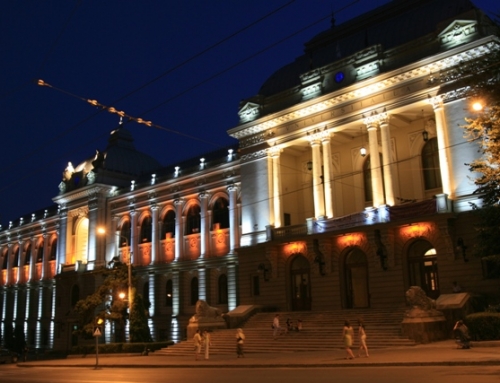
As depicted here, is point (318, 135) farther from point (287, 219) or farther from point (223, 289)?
point (223, 289)

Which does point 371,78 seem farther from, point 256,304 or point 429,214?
point 256,304

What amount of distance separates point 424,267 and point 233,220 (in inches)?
699

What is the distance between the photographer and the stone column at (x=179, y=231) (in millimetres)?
49784

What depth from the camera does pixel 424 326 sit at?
25359mm

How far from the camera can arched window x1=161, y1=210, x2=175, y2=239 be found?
5150 centimetres

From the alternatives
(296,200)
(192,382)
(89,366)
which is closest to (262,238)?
Result: (296,200)

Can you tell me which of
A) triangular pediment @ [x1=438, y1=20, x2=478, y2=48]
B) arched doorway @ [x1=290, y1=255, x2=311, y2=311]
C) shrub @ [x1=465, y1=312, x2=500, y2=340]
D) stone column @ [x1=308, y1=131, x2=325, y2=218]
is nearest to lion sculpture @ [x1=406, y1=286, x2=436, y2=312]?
shrub @ [x1=465, y1=312, x2=500, y2=340]

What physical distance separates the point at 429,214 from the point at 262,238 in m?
12.5

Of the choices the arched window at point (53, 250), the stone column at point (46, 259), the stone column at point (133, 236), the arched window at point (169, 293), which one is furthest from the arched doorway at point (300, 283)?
Result: the stone column at point (46, 259)

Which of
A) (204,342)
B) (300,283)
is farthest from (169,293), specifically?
(204,342)

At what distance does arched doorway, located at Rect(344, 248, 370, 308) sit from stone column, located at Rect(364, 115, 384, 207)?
11.2ft

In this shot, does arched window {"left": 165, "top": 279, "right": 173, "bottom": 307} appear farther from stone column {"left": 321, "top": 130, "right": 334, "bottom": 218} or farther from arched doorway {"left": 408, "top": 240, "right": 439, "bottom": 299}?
arched doorway {"left": 408, "top": 240, "right": 439, "bottom": 299}

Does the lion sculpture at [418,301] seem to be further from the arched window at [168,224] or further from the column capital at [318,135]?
the arched window at [168,224]

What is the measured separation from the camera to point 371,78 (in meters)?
34.5
